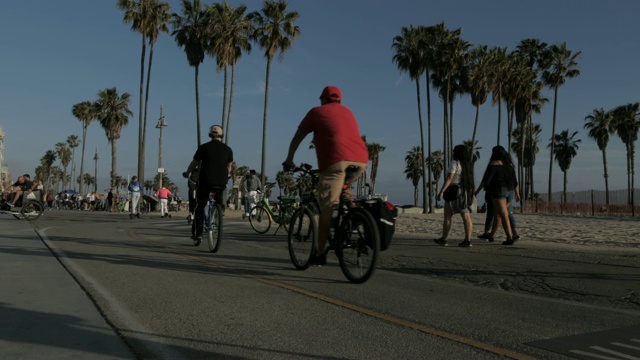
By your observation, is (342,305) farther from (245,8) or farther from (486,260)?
(245,8)

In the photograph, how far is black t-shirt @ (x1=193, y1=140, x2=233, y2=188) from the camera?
844 centimetres

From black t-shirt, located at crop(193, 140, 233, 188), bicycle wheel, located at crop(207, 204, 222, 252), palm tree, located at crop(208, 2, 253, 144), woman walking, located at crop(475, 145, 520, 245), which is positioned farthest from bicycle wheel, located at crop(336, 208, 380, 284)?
palm tree, located at crop(208, 2, 253, 144)

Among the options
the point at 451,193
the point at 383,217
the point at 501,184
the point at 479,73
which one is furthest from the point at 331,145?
the point at 479,73

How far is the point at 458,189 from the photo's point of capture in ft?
30.9

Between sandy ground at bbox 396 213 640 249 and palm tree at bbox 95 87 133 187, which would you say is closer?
sandy ground at bbox 396 213 640 249

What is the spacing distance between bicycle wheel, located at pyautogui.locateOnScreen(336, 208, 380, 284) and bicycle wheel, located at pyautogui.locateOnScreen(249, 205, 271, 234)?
7303 millimetres

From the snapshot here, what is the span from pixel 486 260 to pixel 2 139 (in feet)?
581

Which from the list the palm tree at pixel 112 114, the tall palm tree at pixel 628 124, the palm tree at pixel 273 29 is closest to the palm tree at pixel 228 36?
the palm tree at pixel 273 29

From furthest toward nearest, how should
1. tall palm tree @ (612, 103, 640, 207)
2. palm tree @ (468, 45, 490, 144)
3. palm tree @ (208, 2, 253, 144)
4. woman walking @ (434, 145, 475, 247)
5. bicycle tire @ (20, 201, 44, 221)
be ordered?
tall palm tree @ (612, 103, 640, 207) → palm tree @ (468, 45, 490, 144) → palm tree @ (208, 2, 253, 144) → bicycle tire @ (20, 201, 44, 221) → woman walking @ (434, 145, 475, 247)

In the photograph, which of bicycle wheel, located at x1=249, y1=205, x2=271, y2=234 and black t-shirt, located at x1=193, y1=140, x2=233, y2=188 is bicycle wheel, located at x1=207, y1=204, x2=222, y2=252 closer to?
black t-shirt, located at x1=193, y1=140, x2=233, y2=188

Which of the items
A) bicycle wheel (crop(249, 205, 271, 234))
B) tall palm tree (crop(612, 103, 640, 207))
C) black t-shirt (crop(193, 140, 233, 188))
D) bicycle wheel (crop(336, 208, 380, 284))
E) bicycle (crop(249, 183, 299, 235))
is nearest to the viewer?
bicycle wheel (crop(336, 208, 380, 284))

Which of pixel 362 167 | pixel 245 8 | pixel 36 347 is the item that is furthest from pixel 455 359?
pixel 245 8

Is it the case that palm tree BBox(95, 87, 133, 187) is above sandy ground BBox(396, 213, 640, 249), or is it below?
above

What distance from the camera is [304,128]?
552 centimetres
